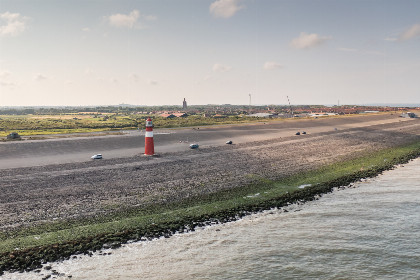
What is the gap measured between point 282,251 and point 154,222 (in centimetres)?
466

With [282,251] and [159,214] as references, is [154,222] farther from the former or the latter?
[282,251]

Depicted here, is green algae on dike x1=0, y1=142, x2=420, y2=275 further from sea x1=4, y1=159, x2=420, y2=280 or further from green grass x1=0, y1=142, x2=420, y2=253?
sea x1=4, y1=159, x2=420, y2=280

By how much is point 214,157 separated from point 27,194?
1395cm

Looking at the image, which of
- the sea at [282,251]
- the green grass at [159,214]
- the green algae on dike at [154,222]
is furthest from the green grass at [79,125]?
the sea at [282,251]

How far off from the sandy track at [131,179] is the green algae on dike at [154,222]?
44.2 inches

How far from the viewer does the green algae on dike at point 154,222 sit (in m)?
9.52

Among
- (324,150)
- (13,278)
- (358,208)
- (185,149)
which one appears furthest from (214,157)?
(13,278)

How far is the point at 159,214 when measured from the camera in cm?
1294

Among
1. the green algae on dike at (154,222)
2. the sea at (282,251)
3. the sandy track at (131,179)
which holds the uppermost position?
the sandy track at (131,179)

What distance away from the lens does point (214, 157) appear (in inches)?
1029

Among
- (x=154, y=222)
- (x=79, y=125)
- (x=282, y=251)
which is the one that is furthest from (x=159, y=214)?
(x=79, y=125)

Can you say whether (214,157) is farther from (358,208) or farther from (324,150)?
(358,208)

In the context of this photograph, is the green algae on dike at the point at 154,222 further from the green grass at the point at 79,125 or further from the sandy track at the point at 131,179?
the green grass at the point at 79,125

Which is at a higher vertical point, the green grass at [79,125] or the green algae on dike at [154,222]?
the green grass at [79,125]
